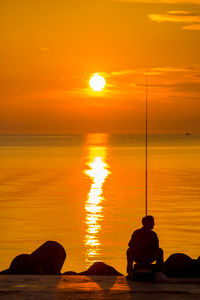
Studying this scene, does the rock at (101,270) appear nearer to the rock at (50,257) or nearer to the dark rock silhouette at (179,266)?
the rock at (50,257)

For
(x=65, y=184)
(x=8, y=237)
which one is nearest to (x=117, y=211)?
(x=8, y=237)

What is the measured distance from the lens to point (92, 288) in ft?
32.1

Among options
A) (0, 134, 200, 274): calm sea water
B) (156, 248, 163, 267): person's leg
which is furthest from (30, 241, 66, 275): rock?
(0, 134, 200, 274): calm sea water

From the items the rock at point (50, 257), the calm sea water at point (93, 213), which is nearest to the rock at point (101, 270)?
the rock at point (50, 257)

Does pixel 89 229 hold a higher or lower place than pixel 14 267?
higher

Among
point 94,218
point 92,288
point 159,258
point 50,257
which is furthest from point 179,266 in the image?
point 94,218

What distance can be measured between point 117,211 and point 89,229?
5448mm

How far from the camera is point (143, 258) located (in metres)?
10.2

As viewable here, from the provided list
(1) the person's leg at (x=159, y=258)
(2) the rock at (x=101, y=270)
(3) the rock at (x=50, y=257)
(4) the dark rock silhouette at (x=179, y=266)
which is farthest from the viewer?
(3) the rock at (x=50, y=257)

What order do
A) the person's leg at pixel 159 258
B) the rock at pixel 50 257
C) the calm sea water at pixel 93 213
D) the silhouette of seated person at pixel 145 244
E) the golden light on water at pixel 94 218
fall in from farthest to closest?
the calm sea water at pixel 93 213 → the golden light on water at pixel 94 218 → the rock at pixel 50 257 → the person's leg at pixel 159 258 → the silhouette of seated person at pixel 145 244

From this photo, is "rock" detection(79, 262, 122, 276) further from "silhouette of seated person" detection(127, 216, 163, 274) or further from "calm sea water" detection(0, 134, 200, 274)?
"calm sea water" detection(0, 134, 200, 274)

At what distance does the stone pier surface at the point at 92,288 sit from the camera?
9.26m

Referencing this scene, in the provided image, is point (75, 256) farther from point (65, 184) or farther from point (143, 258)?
point (65, 184)

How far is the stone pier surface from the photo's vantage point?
9258 mm
